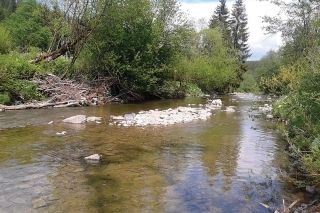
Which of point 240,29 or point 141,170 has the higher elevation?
point 240,29

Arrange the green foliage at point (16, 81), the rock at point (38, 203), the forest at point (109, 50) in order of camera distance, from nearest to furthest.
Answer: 1. the rock at point (38, 203)
2. the green foliage at point (16, 81)
3. the forest at point (109, 50)

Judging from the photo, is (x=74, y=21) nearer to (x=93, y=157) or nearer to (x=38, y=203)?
(x=93, y=157)

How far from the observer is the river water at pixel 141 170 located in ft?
18.8

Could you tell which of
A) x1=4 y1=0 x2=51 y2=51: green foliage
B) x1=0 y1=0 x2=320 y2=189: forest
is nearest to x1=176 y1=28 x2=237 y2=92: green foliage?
x1=0 y1=0 x2=320 y2=189: forest

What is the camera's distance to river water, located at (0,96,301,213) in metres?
5.73

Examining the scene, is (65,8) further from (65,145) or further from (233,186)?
(233,186)

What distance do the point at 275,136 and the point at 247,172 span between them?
5125mm

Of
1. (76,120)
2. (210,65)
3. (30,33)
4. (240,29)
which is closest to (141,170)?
(76,120)

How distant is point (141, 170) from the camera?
7.63m

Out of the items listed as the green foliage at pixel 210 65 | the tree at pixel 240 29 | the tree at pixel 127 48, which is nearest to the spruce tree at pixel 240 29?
the tree at pixel 240 29

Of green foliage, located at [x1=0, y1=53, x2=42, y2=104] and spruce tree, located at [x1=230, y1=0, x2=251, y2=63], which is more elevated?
spruce tree, located at [x1=230, y1=0, x2=251, y2=63]

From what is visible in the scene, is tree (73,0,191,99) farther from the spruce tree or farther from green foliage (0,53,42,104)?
the spruce tree

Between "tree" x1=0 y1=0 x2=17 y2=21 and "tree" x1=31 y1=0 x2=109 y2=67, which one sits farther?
"tree" x1=0 y1=0 x2=17 y2=21

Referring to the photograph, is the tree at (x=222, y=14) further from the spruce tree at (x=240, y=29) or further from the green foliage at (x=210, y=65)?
the green foliage at (x=210, y=65)
